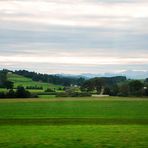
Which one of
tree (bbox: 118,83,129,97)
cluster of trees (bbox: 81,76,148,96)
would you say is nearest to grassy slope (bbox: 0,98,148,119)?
tree (bbox: 118,83,129,97)

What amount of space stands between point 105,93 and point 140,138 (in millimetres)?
85039

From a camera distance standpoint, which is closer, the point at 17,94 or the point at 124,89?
the point at 17,94

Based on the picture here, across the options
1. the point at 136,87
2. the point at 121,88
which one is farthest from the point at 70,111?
the point at 136,87

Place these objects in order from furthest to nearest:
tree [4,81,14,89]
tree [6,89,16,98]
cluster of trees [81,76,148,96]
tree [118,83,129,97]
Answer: tree [4,81,14,89], cluster of trees [81,76,148,96], tree [118,83,129,97], tree [6,89,16,98]

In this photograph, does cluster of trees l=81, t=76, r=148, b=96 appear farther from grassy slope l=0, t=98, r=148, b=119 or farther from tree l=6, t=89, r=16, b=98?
tree l=6, t=89, r=16, b=98

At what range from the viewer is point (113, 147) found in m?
15.7

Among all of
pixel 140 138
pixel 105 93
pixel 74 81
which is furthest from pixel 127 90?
pixel 140 138

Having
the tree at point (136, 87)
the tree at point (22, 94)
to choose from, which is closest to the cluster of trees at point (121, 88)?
the tree at point (136, 87)

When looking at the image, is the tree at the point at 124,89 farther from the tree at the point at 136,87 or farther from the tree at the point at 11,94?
the tree at the point at 11,94

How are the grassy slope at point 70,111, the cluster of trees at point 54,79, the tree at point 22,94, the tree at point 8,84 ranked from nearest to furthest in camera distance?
the grassy slope at point 70,111 → the tree at point 22,94 → the tree at point 8,84 → the cluster of trees at point 54,79

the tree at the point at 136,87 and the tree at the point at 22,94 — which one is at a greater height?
the tree at the point at 136,87

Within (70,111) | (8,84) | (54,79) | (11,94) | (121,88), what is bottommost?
(70,111)

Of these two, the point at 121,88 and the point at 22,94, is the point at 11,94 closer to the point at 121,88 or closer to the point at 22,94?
the point at 22,94

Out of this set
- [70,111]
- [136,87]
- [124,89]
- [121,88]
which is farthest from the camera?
[136,87]
